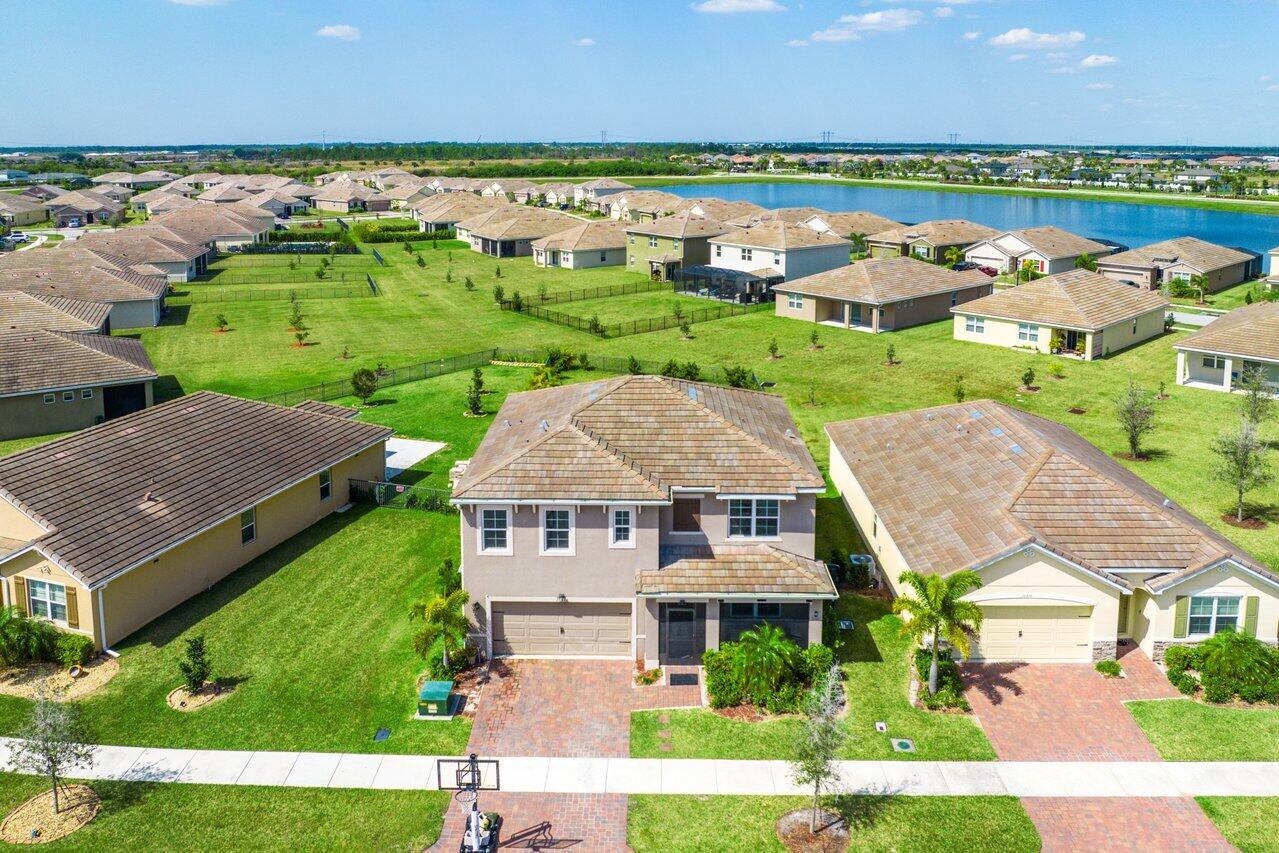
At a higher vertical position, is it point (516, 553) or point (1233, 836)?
point (516, 553)

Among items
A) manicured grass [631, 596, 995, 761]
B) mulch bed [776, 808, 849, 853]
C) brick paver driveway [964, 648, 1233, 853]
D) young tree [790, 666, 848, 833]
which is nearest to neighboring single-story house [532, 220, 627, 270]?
manicured grass [631, 596, 995, 761]

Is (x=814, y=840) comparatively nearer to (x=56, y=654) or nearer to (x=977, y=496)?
(x=977, y=496)

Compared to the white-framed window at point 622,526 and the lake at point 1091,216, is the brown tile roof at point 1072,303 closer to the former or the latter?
the white-framed window at point 622,526

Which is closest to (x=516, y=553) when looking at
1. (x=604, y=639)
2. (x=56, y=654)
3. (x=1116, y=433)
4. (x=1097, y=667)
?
(x=604, y=639)

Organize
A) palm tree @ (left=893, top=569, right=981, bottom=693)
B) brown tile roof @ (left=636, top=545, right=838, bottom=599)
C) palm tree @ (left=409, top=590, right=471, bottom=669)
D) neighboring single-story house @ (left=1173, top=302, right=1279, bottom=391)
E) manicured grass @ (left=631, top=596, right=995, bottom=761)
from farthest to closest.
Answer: neighboring single-story house @ (left=1173, top=302, right=1279, bottom=391)
brown tile roof @ (left=636, top=545, right=838, bottom=599)
palm tree @ (left=409, top=590, right=471, bottom=669)
palm tree @ (left=893, top=569, right=981, bottom=693)
manicured grass @ (left=631, top=596, right=995, bottom=761)

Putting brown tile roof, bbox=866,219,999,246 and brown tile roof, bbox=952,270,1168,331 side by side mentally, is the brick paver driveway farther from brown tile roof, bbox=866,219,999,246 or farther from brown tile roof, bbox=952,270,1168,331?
brown tile roof, bbox=866,219,999,246

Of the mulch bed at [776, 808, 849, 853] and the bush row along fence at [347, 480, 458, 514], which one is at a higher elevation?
the bush row along fence at [347, 480, 458, 514]

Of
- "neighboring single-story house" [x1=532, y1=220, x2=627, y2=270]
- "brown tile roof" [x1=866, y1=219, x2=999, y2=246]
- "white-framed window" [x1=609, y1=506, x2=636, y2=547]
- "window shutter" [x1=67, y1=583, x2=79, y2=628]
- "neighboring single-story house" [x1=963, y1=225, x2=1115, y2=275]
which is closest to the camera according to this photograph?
"white-framed window" [x1=609, y1=506, x2=636, y2=547]
